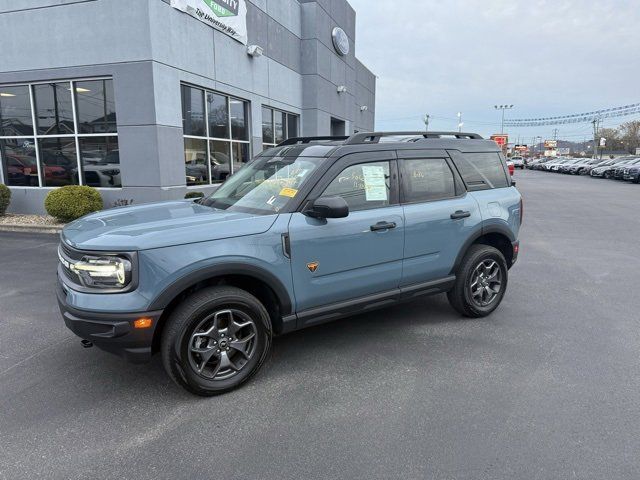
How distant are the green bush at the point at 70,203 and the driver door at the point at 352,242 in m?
7.94

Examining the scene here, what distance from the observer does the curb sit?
9.68 metres

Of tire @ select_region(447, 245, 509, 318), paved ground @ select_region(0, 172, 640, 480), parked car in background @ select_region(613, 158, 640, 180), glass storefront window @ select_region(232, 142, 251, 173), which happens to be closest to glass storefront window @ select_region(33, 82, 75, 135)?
glass storefront window @ select_region(232, 142, 251, 173)

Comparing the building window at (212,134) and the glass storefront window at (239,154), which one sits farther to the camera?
the glass storefront window at (239,154)

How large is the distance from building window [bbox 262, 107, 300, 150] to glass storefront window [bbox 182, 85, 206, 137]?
3432 mm

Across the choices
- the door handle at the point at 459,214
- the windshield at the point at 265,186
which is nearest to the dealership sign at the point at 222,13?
the windshield at the point at 265,186

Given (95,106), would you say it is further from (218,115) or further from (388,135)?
(388,135)

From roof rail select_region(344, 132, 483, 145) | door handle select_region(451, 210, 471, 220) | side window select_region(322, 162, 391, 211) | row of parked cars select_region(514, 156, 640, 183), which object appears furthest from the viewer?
row of parked cars select_region(514, 156, 640, 183)

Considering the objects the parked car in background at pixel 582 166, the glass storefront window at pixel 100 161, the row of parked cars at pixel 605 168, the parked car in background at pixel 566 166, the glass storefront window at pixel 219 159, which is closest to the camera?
the glass storefront window at pixel 100 161

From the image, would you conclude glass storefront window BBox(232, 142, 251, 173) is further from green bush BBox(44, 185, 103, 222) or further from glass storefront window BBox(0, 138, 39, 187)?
glass storefront window BBox(0, 138, 39, 187)

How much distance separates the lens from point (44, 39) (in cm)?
1045

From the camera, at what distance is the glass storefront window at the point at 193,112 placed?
11.6 m

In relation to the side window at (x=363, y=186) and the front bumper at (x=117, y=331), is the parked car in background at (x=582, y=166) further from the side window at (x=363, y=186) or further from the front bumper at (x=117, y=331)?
the front bumper at (x=117, y=331)

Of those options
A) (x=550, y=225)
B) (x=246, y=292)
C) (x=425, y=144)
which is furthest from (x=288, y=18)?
(x=246, y=292)

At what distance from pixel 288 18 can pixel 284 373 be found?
1708 cm
